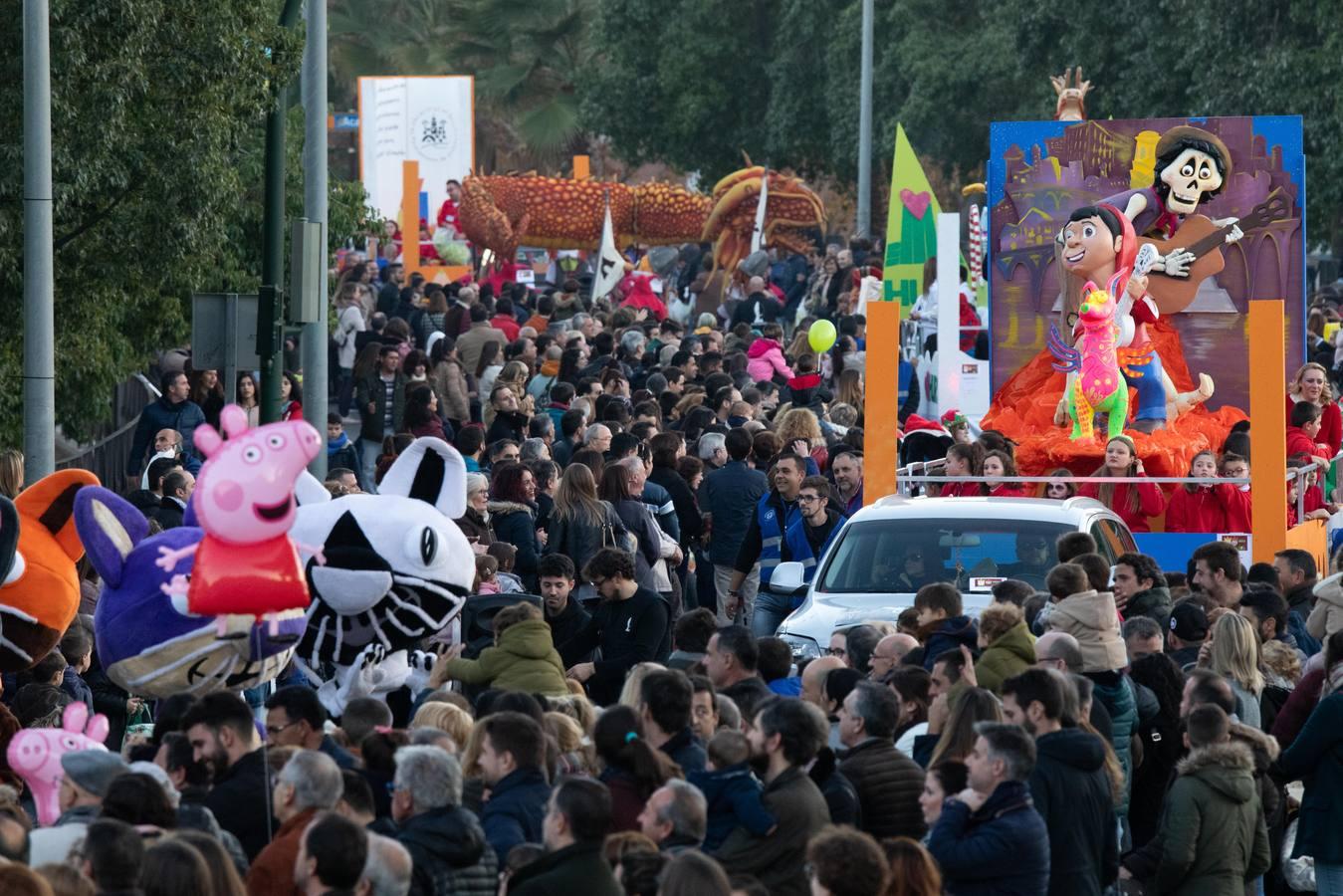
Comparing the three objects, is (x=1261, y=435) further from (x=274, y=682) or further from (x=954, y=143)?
(x=954, y=143)

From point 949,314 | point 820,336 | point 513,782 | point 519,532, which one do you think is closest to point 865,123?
point 820,336

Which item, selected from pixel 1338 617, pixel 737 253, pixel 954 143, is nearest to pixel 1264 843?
pixel 1338 617

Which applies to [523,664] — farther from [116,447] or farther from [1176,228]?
[116,447]

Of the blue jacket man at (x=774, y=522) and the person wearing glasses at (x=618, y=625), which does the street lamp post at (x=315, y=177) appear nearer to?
the blue jacket man at (x=774, y=522)

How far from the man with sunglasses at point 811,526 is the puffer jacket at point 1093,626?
171 inches

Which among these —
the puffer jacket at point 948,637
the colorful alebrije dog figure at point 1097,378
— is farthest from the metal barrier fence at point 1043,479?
the puffer jacket at point 948,637

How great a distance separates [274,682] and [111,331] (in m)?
5.15

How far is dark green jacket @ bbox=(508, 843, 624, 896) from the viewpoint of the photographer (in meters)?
6.19

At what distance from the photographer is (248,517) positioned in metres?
7.25

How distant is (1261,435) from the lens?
14156mm

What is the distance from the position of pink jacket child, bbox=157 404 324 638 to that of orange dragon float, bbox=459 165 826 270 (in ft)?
97.8

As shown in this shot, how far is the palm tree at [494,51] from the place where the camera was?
58438 mm

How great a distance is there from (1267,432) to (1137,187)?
409cm

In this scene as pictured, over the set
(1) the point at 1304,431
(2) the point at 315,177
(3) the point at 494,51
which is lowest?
(1) the point at 1304,431
